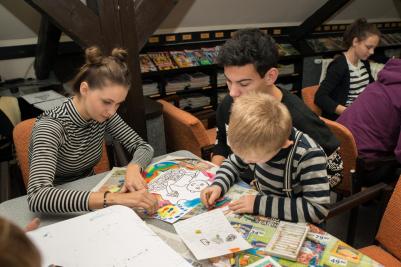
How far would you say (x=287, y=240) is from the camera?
0.82 metres

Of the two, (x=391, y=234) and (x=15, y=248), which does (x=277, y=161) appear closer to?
(x=391, y=234)

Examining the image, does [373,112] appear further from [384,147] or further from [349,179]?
[349,179]

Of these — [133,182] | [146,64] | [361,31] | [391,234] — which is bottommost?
[391,234]

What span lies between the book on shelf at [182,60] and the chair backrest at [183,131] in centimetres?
105

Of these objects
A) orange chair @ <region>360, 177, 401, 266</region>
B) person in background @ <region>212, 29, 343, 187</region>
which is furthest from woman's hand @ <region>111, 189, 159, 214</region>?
orange chair @ <region>360, 177, 401, 266</region>

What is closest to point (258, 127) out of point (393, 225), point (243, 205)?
point (243, 205)

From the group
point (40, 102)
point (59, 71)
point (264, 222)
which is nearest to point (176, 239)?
point (264, 222)

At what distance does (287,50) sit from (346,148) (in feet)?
8.55

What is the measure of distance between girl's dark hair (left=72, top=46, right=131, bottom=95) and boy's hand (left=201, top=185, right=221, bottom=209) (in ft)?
1.90

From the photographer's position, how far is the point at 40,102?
2250 mm

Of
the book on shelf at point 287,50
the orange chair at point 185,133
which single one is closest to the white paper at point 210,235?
the orange chair at point 185,133

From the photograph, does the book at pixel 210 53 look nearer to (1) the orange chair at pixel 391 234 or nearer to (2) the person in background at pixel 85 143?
(2) the person in background at pixel 85 143

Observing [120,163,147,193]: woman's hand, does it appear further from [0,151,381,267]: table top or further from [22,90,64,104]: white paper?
[22,90,64,104]: white paper

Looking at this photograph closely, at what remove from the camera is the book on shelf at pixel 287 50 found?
12.9ft
